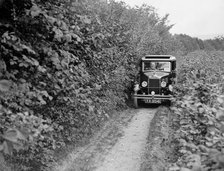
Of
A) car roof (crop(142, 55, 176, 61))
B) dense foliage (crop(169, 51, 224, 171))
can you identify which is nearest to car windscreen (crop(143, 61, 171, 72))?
car roof (crop(142, 55, 176, 61))

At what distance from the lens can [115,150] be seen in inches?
328

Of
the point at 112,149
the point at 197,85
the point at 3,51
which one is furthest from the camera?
the point at 112,149

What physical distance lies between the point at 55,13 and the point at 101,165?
3.58 meters

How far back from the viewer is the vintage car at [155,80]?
14.0 metres

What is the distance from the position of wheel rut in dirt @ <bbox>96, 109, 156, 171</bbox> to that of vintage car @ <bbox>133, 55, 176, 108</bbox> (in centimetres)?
234

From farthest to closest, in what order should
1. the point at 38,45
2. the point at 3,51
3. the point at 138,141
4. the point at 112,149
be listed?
the point at 138,141 → the point at 112,149 → the point at 38,45 → the point at 3,51

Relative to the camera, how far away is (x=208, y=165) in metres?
2.91

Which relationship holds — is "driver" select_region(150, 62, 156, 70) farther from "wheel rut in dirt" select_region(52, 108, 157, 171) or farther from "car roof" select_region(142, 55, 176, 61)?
"wheel rut in dirt" select_region(52, 108, 157, 171)

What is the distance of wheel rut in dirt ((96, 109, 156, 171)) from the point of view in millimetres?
7222

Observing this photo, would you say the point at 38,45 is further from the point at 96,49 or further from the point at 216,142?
the point at 216,142

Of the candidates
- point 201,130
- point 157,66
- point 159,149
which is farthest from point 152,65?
point 201,130

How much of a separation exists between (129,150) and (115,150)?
0.36 meters

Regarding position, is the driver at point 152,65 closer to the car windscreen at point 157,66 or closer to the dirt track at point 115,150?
the car windscreen at point 157,66

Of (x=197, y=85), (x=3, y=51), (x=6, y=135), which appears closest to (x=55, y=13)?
(x=3, y=51)
